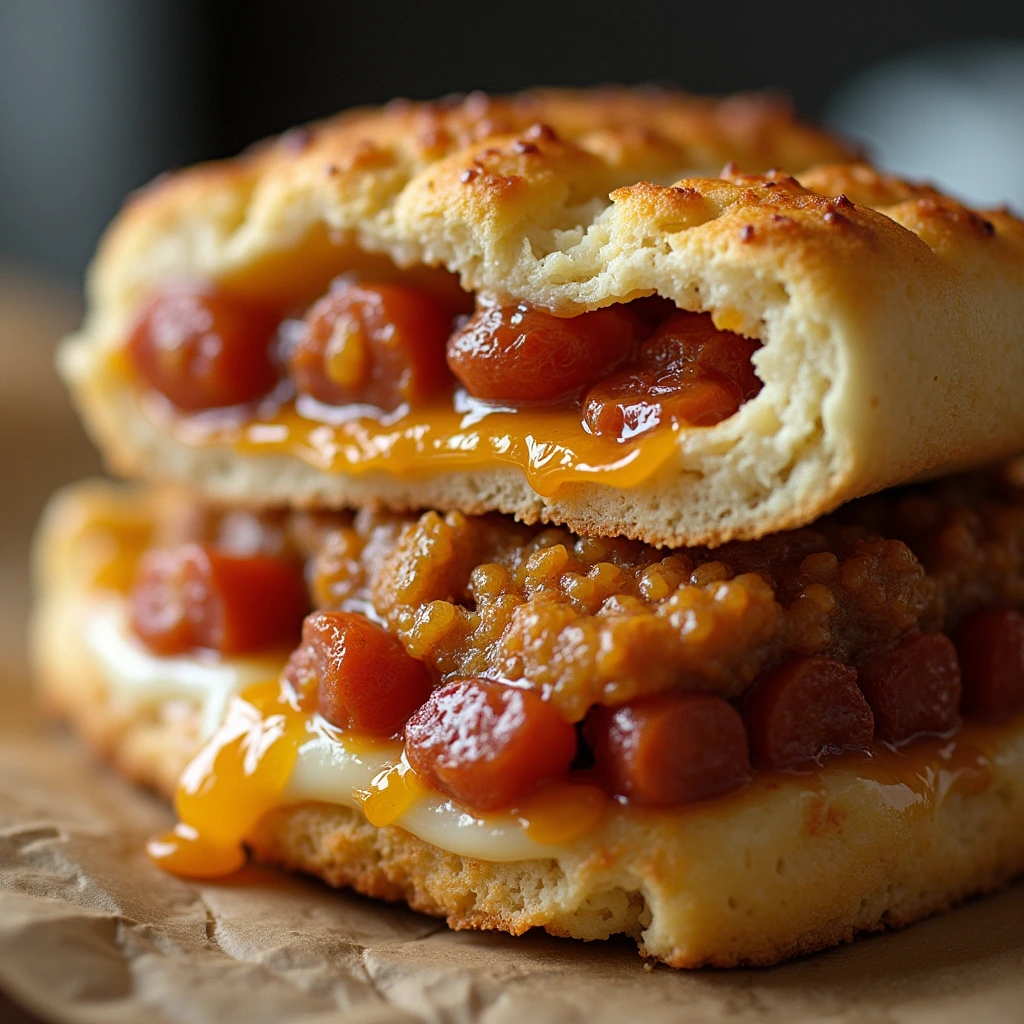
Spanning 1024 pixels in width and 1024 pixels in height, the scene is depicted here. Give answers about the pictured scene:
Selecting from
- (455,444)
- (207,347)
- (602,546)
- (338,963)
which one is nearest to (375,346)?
(455,444)

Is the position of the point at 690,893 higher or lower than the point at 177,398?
lower

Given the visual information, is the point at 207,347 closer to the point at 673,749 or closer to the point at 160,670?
the point at 160,670

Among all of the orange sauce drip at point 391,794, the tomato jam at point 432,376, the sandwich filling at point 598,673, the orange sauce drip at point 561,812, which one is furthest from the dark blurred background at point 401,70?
the orange sauce drip at point 561,812

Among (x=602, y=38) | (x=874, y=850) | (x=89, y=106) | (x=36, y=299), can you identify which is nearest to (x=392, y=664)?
(x=874, y=850)

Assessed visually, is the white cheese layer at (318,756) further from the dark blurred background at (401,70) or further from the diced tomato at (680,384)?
the dark blurred background at (401,70)

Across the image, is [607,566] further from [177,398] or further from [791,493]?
[177,398]

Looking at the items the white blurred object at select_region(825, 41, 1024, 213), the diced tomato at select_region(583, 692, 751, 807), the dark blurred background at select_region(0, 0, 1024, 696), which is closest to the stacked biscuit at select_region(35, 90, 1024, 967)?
the diced tomato at select_region(583, 692, 751, 807)
